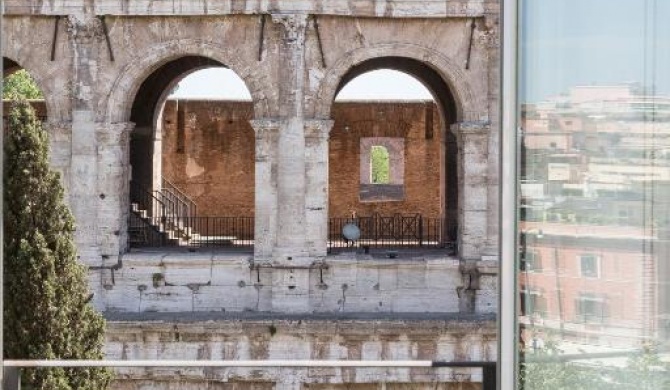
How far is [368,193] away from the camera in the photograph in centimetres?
2370

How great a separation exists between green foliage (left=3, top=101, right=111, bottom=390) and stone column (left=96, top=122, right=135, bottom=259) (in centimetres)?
313

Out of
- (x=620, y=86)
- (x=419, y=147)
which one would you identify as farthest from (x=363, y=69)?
(x=620, y=86)

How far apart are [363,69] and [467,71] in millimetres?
3446

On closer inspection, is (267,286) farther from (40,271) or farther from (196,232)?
(196,232)

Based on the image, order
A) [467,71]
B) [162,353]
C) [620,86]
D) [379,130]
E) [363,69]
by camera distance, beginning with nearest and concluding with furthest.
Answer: [620,86]
[162,353]
[467,71]
[363,69]
[379,130]

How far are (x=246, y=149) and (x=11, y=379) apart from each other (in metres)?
19.0

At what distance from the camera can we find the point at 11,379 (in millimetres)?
4176


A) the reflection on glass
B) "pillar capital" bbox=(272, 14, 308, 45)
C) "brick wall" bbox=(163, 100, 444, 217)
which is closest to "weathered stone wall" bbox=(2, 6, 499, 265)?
"pillar capital" bbox=(272, 14, 308, 45)

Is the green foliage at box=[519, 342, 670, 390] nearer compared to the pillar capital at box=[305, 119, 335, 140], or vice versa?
the green foliage at box=[519, 342, 670, 390]

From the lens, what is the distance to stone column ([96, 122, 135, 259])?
15328 millimetres

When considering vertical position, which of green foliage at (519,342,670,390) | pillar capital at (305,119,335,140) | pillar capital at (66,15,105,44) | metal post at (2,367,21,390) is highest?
pillar capital at (66,15,105,44)

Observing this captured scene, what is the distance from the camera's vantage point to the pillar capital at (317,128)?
1520cm

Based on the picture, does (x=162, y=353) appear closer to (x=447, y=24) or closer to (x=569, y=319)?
(x=447, y=24)

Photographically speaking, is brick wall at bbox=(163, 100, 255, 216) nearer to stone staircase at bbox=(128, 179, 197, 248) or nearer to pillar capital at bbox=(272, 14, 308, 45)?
stone staircase at bbox=(128, 179, 197, 248)
